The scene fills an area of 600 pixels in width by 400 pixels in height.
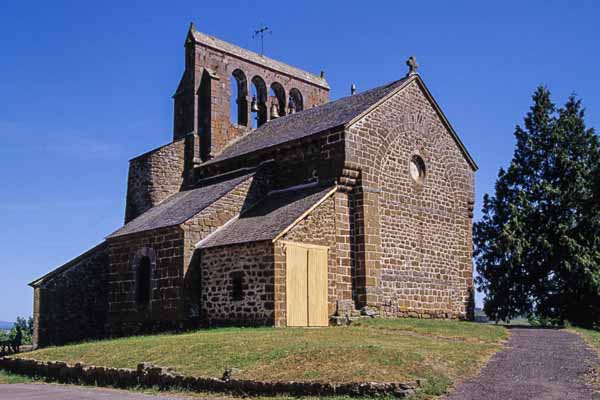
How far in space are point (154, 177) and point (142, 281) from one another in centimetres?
680

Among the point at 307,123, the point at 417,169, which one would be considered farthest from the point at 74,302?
the point at 417,169

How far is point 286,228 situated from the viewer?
2122 centimetres

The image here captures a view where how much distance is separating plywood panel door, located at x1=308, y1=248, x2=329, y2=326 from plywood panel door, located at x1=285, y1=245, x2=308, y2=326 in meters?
0.29

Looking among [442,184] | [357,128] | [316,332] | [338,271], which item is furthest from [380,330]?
[442,184]

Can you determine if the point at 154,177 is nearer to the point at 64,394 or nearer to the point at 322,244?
the point at 322,244

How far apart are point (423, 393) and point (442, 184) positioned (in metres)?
17.6

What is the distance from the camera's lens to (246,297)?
70.8ft

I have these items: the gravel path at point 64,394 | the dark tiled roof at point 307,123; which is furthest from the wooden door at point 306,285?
the gravel path at point 64,394

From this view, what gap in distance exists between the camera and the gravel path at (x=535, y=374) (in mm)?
11648

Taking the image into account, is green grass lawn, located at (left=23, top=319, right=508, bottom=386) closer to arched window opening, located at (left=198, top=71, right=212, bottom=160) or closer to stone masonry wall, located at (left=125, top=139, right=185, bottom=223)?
stone masonry wall, located at (left=125, top=139, right=185, bottom=223)

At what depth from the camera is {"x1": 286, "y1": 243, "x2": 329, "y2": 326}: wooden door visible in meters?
21.1

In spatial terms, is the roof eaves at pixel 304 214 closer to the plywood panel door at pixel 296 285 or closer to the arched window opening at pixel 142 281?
the plywood panel door at pixel 296 285

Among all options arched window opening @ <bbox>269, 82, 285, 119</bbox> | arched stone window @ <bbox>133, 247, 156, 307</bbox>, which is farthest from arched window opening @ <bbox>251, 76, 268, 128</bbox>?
arched stone window @ <bbox>133, 247, 156, 307</bbox>

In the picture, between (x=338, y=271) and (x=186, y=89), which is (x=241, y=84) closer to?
(x=186, y=89)
